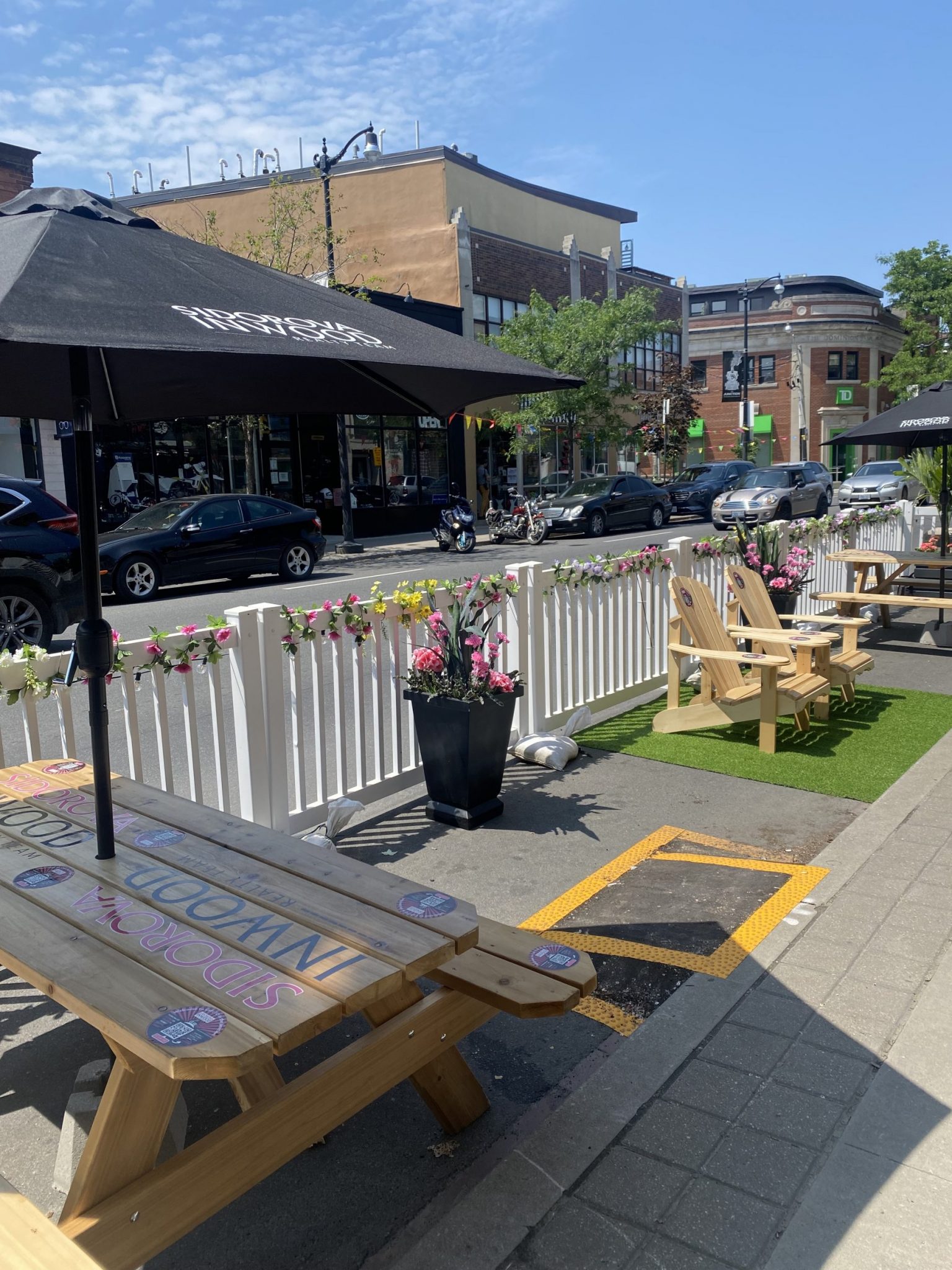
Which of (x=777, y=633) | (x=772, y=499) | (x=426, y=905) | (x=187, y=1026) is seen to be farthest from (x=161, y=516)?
(x=772, y=499)

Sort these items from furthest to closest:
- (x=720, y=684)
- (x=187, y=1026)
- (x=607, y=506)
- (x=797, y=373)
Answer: (x=797, y=373) < (x=607, y=506) < (x=720, y=684) < (x=187, y=1026)

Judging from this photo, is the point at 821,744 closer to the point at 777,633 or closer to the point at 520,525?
the point at 777,633

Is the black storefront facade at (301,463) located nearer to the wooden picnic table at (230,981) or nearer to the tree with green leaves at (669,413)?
the tree with green leaves at (669,413)

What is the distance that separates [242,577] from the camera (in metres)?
17.2

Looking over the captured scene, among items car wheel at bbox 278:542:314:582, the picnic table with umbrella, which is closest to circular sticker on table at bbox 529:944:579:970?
the picnic table with umbrella

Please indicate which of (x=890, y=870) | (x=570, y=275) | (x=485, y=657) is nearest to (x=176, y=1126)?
(x=890, y=870)

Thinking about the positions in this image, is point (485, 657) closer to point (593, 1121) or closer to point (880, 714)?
point (880, 714)

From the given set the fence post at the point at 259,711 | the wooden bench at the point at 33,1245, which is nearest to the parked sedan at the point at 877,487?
the fence post at the point at 259,711

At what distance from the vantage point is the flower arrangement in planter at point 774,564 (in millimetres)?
8859

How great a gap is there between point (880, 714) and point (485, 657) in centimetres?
310

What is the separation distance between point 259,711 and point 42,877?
2.02 m

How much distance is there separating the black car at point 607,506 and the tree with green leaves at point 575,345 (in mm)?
3505

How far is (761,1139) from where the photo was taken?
2.72 meters

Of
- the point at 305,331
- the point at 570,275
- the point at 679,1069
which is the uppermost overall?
the point at 570,275
